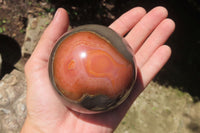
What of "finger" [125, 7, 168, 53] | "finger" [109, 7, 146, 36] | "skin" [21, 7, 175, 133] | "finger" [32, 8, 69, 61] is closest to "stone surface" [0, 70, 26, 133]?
"skin" [21, 7, 175, 133]

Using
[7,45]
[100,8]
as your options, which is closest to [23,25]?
[7,45]

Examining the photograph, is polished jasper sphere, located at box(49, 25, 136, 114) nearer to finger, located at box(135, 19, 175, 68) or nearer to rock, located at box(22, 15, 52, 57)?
finger, located at box(135, 19, 175, 68)

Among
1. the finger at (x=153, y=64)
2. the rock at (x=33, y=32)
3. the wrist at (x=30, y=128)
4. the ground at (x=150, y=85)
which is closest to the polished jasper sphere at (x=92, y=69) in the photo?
the wrist at (x=30, y=128)

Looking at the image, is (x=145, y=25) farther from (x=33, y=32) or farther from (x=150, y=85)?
(x=33, y=32)

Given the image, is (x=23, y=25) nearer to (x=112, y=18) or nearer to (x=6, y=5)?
(x=6, y=5)

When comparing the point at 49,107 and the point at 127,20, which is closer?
the point at 49,107

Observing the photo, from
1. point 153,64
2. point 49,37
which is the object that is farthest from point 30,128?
point 153,64

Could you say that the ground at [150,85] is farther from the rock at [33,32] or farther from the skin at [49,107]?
the skin at [49,107]
